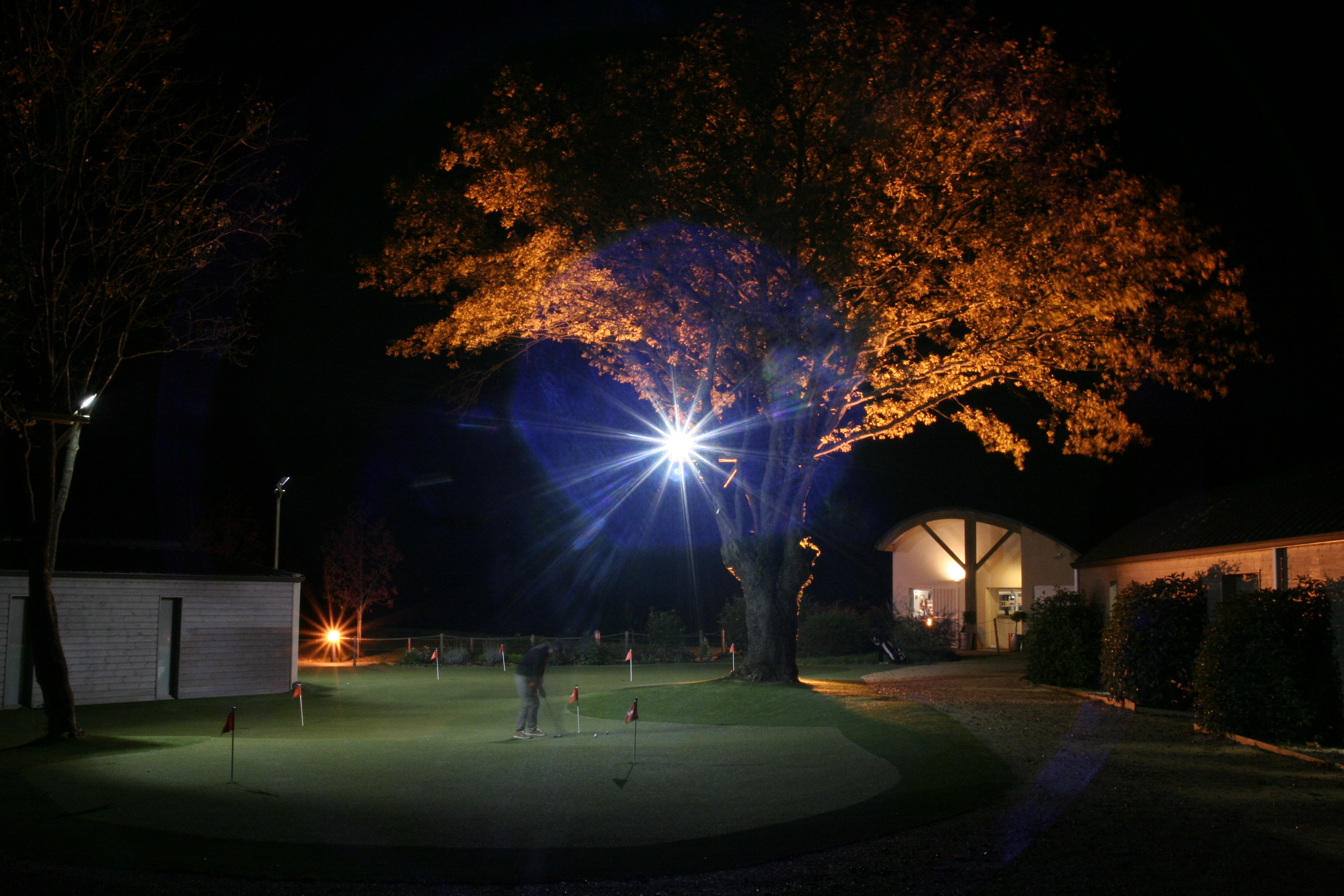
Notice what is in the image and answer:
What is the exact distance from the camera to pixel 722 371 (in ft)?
70.7

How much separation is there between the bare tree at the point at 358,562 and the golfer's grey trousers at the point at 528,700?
30166mm

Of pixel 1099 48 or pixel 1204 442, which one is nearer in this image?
pixel 1099 48

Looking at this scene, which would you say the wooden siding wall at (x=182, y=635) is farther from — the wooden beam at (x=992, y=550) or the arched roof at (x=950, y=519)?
the wooden beam at (x=992, y=550)

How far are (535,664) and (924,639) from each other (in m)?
21.9

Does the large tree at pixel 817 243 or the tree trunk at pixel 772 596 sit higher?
the large tree at pixel 817 243

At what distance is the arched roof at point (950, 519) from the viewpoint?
3806cm

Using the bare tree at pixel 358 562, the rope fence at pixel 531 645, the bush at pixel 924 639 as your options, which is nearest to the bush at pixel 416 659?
the rope fence at pixel 531 645

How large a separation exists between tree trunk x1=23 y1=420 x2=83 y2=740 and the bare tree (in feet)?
92.4

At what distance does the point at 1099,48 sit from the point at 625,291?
29.9 feet

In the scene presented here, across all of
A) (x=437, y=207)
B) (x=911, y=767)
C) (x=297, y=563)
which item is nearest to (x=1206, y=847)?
(x=911, y=767)

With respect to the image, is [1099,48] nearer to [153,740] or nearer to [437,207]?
[437,207]

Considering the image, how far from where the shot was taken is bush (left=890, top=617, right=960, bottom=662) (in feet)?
110

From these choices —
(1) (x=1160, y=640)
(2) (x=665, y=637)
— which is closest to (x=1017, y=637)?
(2) (x=665, y=637)

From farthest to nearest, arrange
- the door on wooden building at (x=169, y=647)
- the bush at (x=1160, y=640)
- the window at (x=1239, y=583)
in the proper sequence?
the door on wooden building at (x=169, y=647)
the window at (x=1239, y=583)
the bush at (x=1160, y=640)
